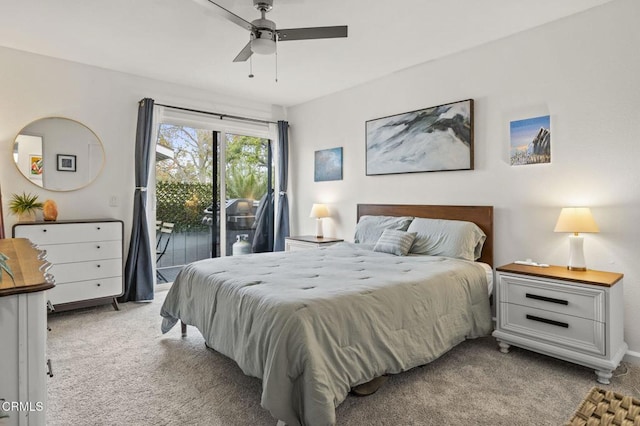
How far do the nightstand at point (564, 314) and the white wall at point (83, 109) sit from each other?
411 cm

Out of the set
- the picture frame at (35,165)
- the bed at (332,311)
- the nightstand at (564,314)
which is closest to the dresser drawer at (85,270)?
the picture frame at (35,165)

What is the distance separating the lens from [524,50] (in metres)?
3.07

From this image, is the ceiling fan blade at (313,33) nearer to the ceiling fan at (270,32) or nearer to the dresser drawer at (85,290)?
the ceiling fan at (270,32)

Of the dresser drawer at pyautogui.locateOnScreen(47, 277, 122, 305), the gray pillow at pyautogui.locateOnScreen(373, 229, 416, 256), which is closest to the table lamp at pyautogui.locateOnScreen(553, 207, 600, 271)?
the gray pillow at pyautogui.locateOnScreen(373, 229, 416, 256)

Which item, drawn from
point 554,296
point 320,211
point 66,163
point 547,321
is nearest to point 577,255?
point 554,296

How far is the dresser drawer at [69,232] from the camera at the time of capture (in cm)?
329

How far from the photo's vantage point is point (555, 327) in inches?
96.9

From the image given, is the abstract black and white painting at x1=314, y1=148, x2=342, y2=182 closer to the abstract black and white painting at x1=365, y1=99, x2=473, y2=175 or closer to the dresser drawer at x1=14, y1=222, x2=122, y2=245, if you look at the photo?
the abstract black and white painting at x1=365, y1=99, x2=473, y2=175

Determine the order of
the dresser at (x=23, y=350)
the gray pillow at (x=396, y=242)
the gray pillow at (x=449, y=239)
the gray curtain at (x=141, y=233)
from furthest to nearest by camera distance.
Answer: the gray curtain at (x=141, y=233), the gray pillow at (x=396, y=242), the gray pillow at (x=449, y=239), the dresser at (x=23, y=350)

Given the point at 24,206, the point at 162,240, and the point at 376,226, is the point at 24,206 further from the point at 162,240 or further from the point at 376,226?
the point at 376,226

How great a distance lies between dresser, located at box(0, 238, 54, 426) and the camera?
120cm

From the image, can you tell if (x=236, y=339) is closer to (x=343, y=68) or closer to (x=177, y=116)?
(x=343, y=68)

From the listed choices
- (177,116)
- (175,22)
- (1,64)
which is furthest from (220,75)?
(1,64)

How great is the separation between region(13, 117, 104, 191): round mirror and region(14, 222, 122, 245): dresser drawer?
0.57 meters
